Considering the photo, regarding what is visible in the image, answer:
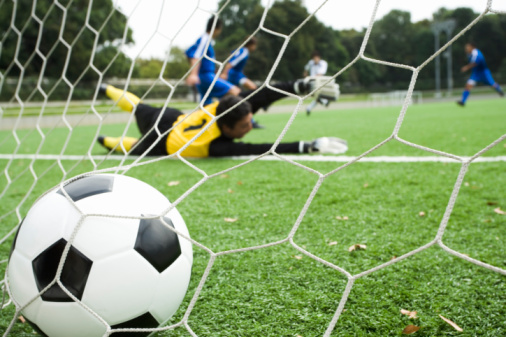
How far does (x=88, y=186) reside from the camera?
4.00ft

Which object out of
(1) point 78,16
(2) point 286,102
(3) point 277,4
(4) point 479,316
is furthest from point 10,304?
(3) point 277,4

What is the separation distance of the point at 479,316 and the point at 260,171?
7.59 ft

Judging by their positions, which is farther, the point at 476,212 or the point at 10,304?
the point at 476,212

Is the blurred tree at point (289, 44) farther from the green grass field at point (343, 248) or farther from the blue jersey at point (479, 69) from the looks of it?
the green grass field at point (343, 248)

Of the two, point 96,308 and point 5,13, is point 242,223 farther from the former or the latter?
point 5,13

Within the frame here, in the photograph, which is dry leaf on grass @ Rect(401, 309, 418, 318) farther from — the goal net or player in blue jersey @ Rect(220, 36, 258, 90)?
player in blue jersey @ Rect(220, 36, 258, 90)

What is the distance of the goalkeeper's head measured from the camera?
3.58 metres

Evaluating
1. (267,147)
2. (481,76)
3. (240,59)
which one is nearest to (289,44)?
(481,76)

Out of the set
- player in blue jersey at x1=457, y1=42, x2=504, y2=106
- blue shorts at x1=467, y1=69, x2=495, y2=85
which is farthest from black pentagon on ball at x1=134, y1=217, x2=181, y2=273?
blue shorts at x1=467, y1=69, x2=495, y2=85

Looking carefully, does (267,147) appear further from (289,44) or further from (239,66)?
(289,44)

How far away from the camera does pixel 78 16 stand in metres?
22.4

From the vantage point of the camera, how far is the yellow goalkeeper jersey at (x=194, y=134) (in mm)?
3783

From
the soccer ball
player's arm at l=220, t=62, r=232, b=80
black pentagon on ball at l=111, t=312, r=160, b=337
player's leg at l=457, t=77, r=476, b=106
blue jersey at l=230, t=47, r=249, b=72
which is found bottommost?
player's leg at l=457, t=77, r=476, b=106

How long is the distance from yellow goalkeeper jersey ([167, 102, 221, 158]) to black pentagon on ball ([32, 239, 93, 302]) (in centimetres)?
270
